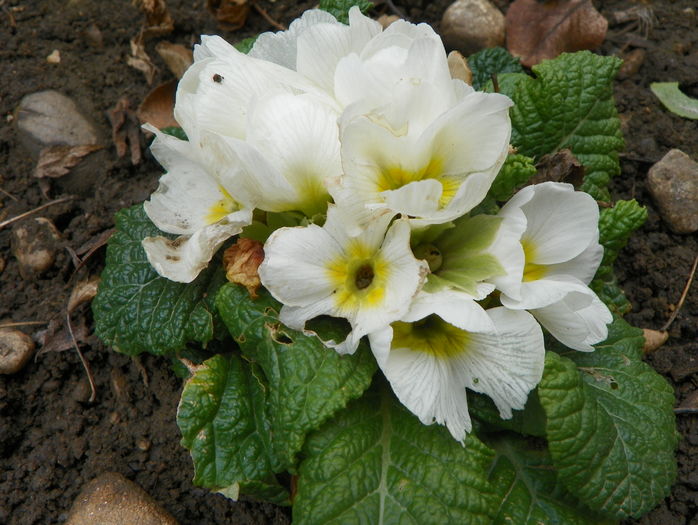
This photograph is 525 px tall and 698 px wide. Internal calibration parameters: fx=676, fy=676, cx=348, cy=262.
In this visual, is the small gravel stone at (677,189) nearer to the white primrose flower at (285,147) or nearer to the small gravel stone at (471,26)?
the small gravel stone at (471,26)

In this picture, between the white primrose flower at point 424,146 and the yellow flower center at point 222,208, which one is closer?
the white primrose flower at point 424,146

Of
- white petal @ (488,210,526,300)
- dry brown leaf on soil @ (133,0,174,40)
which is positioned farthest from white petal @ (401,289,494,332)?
dry brown leaf on soil @ (133,0,174,40)

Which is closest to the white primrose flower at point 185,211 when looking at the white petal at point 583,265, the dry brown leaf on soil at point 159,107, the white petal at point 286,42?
the white petal at point 286,42

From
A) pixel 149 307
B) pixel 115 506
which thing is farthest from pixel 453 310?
pixel 115 506

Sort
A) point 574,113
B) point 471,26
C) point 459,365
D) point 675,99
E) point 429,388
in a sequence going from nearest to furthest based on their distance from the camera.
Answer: point 429,388
point 459,365
point 574,113
point 675,99
point 471,26

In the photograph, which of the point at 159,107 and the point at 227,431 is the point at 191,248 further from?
the point at 159,107

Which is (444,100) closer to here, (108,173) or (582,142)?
(582,142)
